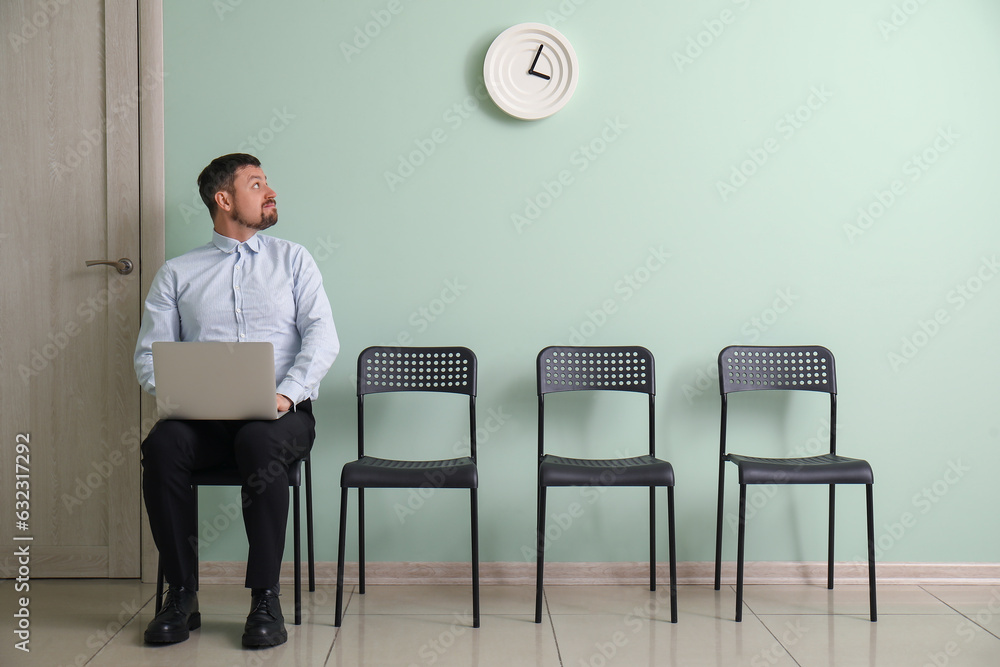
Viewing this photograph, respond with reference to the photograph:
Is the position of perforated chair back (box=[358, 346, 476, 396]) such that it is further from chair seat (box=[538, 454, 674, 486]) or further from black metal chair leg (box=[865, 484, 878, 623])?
black metal chair leg (box=[865, 484, 878, 623])

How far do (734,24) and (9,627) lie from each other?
9.93 ft

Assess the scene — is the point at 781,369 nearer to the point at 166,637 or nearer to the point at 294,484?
the point at 294,484

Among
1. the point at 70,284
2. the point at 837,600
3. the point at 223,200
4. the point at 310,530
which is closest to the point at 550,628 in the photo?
the point at 310,530

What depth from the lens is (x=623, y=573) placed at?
2504 mm

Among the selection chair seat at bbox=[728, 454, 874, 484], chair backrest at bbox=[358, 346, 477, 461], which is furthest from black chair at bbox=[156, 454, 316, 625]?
chair seat at bbox=[728, 454, 874, 484]

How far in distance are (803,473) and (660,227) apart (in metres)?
0.96

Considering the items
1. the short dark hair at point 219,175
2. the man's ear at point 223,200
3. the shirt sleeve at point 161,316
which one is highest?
the short dark hair at point 219,175

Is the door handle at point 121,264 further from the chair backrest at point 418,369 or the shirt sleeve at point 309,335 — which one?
the chair backrest at point 418,369

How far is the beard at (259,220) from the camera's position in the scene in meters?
2.25

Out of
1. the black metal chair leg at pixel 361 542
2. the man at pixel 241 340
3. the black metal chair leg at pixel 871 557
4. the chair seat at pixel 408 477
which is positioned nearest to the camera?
the man at pixel 241 340

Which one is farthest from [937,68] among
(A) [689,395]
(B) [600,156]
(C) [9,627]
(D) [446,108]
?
(C) [9,627]

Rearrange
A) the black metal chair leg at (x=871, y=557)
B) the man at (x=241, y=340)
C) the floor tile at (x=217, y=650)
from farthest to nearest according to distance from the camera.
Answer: the black metal chair leg at (x=871, y=557)
the man at (x=241, y=340)
the floor tile at (x=217, y=650)

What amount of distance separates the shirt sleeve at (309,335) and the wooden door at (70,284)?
68 centimetres

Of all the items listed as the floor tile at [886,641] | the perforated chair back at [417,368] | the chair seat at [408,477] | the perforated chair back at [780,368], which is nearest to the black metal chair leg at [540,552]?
the chair seat at [408,477]
